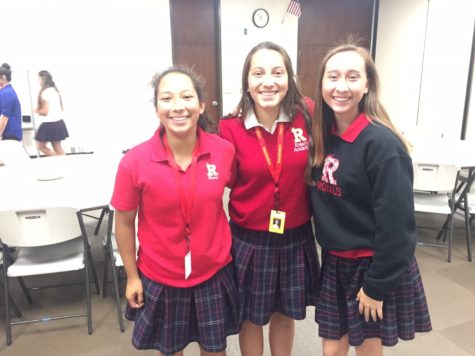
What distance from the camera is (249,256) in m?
1.43

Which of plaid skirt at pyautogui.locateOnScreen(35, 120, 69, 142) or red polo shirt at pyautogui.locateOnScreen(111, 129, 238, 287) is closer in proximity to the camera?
red polo shirt at pyautogui.locateOnScreen(111, 129, 238, 287)

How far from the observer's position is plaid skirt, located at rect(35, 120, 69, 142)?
549 cm

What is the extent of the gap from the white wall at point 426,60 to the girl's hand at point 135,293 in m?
4.93

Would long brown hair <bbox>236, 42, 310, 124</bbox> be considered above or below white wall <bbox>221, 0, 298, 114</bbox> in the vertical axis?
below

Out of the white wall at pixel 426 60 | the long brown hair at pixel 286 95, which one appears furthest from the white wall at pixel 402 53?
the long brown hair at pixel 286 95

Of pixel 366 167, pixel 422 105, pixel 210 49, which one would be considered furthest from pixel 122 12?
pixel 366 167

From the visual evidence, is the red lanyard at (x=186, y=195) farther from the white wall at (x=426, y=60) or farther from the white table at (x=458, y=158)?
the white wall at (x=426, y=60)

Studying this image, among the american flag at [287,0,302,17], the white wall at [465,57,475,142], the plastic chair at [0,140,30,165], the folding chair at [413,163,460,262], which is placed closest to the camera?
the folding chair at [413,163,460,262]

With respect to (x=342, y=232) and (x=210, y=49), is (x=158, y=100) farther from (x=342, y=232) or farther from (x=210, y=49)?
(x=210, y=49)

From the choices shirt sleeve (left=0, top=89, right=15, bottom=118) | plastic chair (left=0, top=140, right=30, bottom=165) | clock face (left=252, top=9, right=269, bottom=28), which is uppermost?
clock face (left=252, top=9, right=269, bottom=28)

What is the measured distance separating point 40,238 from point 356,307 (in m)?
1.62

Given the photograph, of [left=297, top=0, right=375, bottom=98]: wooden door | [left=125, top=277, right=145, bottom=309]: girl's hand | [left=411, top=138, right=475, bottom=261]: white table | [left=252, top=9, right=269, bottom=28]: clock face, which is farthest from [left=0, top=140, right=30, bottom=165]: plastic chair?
[left=297, top=0, right=375, bottom=98]: wooden door

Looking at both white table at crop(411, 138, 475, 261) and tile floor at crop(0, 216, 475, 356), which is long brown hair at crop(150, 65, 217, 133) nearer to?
tile floor at crop(0, 216, 475, 356)

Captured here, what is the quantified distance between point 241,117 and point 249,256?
21.1 inches
